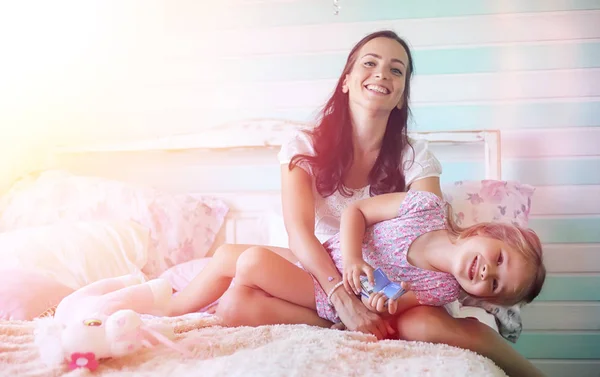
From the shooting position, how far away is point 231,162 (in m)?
1.82

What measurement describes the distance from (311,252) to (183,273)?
468mm

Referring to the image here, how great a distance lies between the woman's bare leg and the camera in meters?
1.03

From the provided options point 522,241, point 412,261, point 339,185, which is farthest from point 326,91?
point 522,241

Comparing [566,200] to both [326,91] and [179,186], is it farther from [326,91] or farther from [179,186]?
[179,186]

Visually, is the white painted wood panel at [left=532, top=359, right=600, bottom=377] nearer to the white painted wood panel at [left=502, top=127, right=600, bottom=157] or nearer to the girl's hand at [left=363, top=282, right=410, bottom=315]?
the white painted wood panel at [left=502, top=127, right=600, bottom=157]

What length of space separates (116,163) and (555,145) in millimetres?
1335

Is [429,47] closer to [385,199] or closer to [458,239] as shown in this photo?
[385,199]

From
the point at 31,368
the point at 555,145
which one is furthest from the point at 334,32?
the point at 31,368

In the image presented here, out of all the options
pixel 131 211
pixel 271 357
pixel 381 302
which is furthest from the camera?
pixel 131 211

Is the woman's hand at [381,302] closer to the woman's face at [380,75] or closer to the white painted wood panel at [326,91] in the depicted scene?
the woman's face at [380,75]

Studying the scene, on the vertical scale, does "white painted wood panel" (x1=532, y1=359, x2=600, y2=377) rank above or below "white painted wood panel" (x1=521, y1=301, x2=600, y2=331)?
below

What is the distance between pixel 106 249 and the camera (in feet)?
4.97

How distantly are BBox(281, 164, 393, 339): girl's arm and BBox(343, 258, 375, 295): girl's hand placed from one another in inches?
1.0

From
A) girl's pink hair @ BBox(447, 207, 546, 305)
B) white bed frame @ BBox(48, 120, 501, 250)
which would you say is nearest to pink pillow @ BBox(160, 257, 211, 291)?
white bed frame @ BBox(48, 120, 501, 250)
